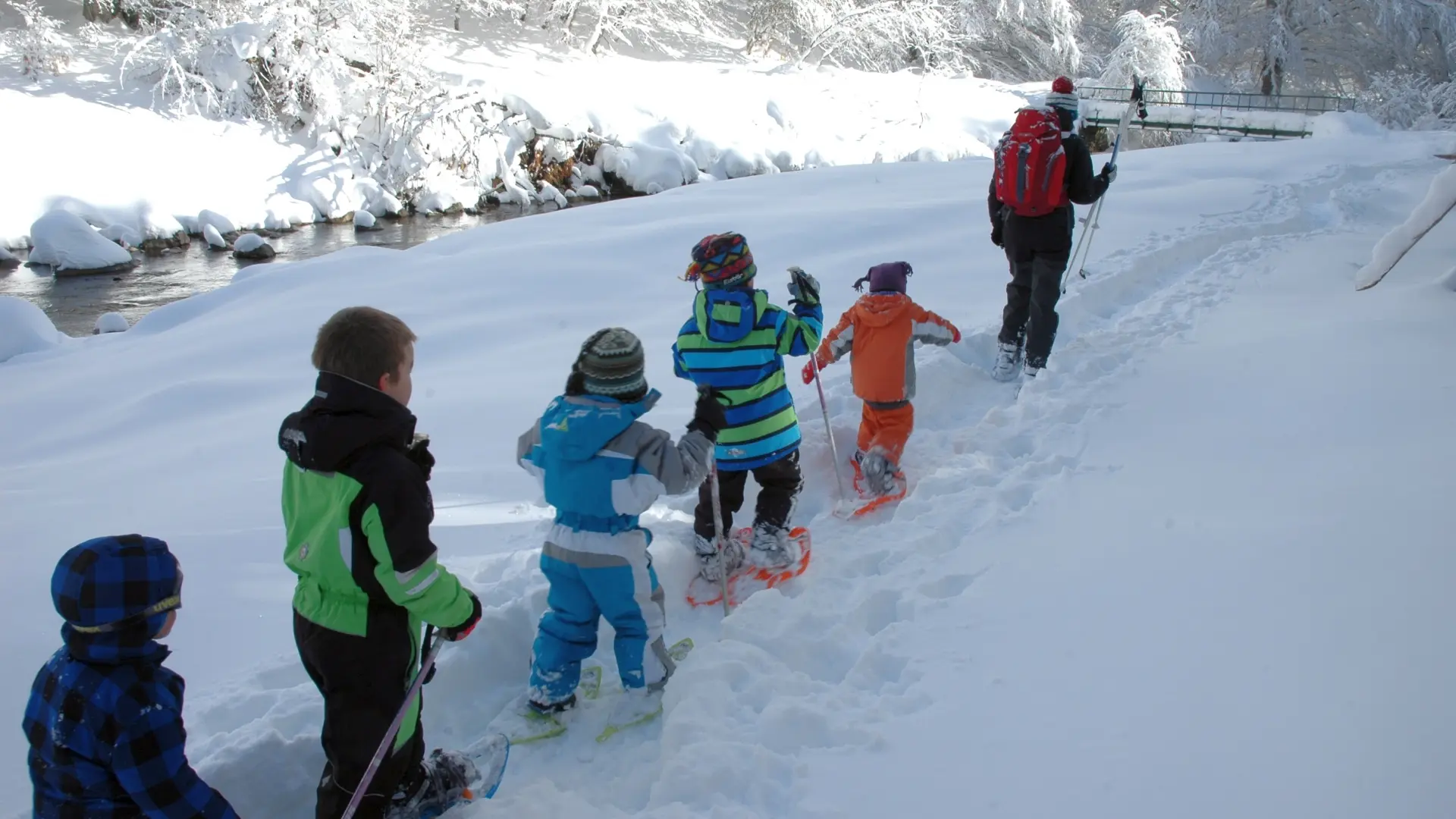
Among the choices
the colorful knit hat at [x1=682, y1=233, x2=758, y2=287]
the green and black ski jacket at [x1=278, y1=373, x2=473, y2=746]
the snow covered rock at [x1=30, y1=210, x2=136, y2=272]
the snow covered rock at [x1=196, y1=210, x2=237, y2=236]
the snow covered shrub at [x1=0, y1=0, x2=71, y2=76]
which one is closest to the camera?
the green and black ski jacket at [x1=278, y1=373, x2=473, y2=746]

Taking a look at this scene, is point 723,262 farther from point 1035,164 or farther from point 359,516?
point 1035,164

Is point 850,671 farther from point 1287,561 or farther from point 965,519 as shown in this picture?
point 1287,561

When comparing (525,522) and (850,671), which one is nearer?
(850,671)

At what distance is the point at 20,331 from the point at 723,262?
9.02 m

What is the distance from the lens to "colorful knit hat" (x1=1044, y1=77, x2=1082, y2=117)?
6012mm

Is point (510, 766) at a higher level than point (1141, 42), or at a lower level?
lower

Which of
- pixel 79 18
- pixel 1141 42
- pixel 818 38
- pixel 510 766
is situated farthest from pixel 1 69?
pixel 1141 42

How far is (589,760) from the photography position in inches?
123

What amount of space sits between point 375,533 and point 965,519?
2.71 meters

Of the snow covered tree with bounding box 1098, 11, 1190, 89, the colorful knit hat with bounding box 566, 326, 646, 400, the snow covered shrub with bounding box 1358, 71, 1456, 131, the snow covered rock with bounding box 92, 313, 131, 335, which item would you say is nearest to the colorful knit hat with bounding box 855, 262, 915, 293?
the colorful knit hat with bounding box 566, 326, 646, 400

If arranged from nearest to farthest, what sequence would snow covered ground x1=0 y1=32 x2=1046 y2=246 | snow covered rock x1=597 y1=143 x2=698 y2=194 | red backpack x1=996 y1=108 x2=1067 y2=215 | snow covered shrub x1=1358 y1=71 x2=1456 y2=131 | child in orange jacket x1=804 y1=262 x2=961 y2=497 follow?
child in orange jacket x1=804 y1=262 x2=961 y2=497 → red backpack x1=996 y1=108 x2=1067 y2=215 → snow covered ground x1=0 y1=32 x2=1046 y2=246 → snow covered rock x1=597 y1=143 x2=698 y2=194 → snow covered shrub x1=1358 y1=71 x2=1456 y2=131

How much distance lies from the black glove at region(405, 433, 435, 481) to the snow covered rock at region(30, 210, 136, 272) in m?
17.2

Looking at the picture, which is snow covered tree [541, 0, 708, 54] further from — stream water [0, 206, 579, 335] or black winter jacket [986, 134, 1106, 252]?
black winter jacket [986, 134, 1106, 252]

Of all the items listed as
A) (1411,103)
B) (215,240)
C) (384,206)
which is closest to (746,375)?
(215,240)
